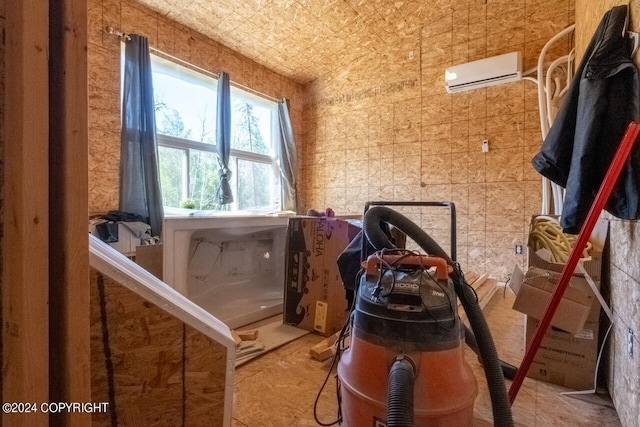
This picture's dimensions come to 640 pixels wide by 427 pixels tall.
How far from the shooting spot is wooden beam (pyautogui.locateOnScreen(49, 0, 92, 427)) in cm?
57

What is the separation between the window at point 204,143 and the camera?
Result: 11.4 feet

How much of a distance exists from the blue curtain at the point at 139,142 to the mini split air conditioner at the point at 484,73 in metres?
3.33

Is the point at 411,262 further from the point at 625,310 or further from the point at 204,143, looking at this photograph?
the point at 204,143

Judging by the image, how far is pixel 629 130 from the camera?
3.64 feet

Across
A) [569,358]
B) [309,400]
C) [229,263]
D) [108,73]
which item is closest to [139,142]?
[108,73]

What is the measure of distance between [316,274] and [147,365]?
4.66 feet

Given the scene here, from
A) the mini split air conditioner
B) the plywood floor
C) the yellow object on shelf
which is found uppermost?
the mini split air conditioner

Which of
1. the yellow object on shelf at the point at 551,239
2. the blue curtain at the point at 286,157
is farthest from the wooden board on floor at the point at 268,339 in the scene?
the blue curtain at the point at 286,157

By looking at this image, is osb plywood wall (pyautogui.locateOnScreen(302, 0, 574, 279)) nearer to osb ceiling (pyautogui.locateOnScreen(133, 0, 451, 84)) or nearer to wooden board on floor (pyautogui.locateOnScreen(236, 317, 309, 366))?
osb ceiling (pyautogui.locateOnScreen(133, 0, 451, 84))

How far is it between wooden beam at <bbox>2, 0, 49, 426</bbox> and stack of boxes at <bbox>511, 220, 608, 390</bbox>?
1.83m

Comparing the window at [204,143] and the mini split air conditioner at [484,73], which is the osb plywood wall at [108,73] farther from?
the mini split air conditioner at [484,73]

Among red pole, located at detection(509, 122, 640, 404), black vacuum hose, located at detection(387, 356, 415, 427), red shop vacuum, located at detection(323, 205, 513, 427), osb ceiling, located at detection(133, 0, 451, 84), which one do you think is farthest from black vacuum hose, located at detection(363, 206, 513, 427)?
osb ceiling, located at detection(133, 0, 451, 84)

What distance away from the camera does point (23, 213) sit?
52 cm

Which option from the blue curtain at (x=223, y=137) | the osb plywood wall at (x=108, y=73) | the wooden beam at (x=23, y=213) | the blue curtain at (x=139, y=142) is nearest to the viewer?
the wooden beam at (x=23, y=213)
